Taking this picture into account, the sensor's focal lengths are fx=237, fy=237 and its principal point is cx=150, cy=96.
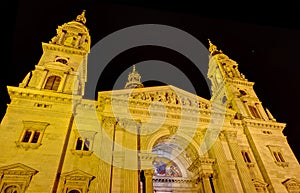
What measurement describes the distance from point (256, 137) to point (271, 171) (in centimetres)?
361

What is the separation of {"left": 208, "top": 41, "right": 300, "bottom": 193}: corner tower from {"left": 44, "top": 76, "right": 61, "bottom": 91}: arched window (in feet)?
56.9

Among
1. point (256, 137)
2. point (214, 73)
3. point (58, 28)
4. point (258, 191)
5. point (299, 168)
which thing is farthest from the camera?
point (214, 73)

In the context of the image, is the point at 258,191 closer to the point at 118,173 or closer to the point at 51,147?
the point at 118,173

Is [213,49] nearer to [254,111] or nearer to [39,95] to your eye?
[254,111]

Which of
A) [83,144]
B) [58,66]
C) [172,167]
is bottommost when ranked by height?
[83,144]

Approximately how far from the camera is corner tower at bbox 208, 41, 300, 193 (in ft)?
65.9

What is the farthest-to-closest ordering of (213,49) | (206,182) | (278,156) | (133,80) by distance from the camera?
(213,49) → (133,80) → (278,156) → (206,182)

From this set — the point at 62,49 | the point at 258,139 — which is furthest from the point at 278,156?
the point at 62,49

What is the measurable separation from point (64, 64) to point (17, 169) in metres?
11.9

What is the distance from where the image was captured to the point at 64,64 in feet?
78.2

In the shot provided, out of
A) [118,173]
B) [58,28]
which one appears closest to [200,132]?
[118,173]

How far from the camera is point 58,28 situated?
28.6 meters

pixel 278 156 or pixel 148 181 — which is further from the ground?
pixel 278 156

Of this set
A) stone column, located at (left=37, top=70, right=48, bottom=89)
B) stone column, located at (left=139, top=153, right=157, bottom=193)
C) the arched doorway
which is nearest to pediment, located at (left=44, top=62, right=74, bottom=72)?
stone column, located at (left=37, top=70, right=48, bottom=89)
